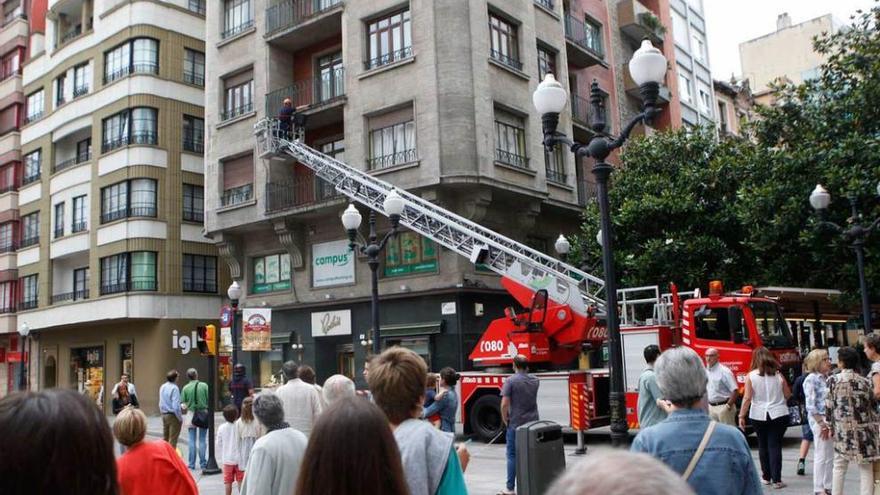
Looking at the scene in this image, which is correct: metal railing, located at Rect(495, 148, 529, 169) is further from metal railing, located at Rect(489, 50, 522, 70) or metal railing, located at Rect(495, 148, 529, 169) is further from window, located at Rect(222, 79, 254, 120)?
window, located at Rect(222, 79, 254, 120)

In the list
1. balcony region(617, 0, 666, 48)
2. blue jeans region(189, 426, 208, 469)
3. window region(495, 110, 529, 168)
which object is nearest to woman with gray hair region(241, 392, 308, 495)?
blue jeans region(189, 426, 208, 469)

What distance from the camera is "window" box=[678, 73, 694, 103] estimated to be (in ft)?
125

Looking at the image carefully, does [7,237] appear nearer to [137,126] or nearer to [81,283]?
[81,283]

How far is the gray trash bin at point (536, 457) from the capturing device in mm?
7473

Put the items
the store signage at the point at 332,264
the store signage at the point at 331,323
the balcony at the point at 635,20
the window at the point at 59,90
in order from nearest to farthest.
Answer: the store signage at the point at 331,323
the store signage at the point at 332,264
the balcony at the point at 635,20
the window at the point at 59,90

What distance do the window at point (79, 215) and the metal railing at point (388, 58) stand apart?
59.1ft

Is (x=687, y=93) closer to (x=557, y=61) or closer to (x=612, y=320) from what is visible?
(x=557, y=61)

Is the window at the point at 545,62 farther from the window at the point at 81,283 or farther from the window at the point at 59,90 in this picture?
the window at the point at 59,90

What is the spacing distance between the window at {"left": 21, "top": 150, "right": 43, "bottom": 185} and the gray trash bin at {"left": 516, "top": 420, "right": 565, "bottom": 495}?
3886cm

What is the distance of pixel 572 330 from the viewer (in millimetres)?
16797

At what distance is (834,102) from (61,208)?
33668mm

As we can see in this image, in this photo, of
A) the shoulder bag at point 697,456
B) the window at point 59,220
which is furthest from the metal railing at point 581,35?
the shoulder bag at point 697,456

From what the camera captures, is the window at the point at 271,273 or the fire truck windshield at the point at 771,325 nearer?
the fire truck windshield at the point at 771,325

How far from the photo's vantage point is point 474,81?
23344 mm
